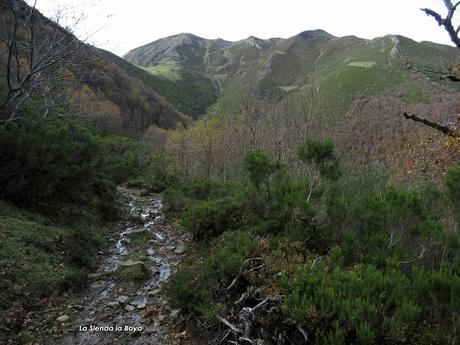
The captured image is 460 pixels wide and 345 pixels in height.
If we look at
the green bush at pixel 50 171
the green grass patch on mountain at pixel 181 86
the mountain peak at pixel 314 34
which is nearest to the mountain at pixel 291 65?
the mountain peak at pixel 314 34

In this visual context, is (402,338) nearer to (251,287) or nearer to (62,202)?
(251,287)

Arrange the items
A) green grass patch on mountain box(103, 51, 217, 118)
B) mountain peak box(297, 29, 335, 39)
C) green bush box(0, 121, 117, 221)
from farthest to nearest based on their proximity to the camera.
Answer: mountain peak box(297, 29, 335, 39)
green grass patch on mountain box(103, 51, 217, 118)
green bush box(0, 121, 117, 221)

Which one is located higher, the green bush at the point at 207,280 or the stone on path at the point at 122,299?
the green bush at the point at 207,280

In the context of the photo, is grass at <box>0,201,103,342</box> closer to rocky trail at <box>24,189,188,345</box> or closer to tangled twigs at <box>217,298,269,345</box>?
rocky trail at <box>24,189,188,345</box>

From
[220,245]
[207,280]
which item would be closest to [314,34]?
[220,245]

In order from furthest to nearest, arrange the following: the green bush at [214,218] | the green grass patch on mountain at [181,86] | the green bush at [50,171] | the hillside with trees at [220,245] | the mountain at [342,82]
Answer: the green grass patch on mountain at [181,86] < the mountain at [342,82] < the green bush at [214,218] < the green bush at [50,171] < the hillside with trees at [220,245]

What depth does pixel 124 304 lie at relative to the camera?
575 cm

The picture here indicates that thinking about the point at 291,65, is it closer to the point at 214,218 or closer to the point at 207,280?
the point at 214,218

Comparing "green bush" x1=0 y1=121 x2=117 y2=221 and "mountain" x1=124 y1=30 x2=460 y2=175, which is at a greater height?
"mountain" x1=124 y1=30 x2=460 y2=175

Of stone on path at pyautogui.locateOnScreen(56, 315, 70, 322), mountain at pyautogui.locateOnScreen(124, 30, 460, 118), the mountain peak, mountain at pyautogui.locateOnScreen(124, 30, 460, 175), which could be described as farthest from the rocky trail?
the mountain peak

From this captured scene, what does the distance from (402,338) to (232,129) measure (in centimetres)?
2222

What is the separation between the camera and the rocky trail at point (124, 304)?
4.78 metres

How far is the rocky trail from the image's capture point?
15.7ft

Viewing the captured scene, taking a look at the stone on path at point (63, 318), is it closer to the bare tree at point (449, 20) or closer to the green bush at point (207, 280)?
the green bush at point (207, 280)
